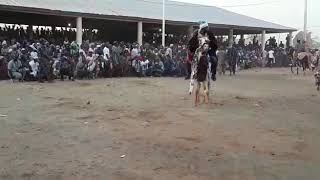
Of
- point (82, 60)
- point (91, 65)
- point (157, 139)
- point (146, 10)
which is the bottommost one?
point (157, 139)

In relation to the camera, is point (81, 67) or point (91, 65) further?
point (91, 65)

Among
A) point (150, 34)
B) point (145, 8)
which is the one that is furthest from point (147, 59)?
point (150, 34)

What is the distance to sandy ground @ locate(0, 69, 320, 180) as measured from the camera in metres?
6.03

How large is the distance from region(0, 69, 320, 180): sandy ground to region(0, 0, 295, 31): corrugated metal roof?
14360 mm

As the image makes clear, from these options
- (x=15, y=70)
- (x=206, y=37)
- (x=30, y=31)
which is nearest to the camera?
(x=206, y=37)

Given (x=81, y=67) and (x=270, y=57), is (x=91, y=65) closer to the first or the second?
(x=81, y=67)

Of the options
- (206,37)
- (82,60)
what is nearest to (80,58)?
(82,60)

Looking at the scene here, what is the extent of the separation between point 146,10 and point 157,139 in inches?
1053

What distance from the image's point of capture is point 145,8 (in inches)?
1380

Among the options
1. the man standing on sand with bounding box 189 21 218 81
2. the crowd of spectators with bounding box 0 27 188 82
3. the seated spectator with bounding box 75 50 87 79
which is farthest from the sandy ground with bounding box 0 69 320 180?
the seated spectator with bounding box 75 50 87 79

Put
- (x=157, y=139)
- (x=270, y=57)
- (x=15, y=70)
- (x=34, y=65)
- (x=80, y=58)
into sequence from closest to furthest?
1. (x=157, y=139)
2. (x=15, y=70)
3. (x=34, y=65)
4. (x=80, y=58)
5. (x=270, y=57)

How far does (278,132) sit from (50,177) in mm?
4200

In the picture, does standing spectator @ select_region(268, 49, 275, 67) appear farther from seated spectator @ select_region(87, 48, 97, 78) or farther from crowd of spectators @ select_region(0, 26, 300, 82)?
seated spectator @ select_region(87, 48, 97, 78)

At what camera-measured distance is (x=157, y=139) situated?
790 centimetres
